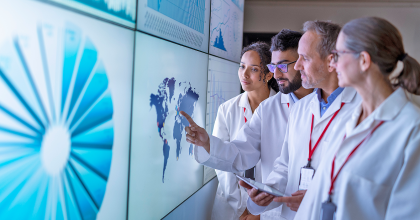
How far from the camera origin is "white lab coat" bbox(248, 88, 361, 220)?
1596 mm

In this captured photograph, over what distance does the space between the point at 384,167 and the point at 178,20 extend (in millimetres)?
1499

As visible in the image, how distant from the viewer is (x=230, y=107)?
2.65 metres

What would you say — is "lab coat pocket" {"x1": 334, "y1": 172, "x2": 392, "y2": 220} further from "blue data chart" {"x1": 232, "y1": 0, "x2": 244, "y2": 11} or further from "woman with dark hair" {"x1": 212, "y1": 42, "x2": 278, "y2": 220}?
"blue data chart" {"x1": 232, "y1": 0, "x2": 244, "y2": 11}

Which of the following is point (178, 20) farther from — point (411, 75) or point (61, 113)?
point (411, 75)

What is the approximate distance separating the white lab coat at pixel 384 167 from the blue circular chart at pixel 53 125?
103 centimetres

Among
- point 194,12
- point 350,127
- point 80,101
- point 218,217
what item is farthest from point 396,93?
point 218,217

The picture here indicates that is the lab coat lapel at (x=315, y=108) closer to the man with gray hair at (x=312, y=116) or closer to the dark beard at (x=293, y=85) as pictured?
the man with gray hair at (x=312, y=116)

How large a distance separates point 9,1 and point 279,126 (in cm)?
175

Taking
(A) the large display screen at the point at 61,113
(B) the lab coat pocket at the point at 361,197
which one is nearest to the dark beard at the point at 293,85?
(B) the lab coat pocket at the point at 361,197

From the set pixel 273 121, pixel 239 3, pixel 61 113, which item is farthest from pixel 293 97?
pixel 239 3

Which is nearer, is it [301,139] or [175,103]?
[301,139]

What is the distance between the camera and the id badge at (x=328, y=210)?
1.20 metres

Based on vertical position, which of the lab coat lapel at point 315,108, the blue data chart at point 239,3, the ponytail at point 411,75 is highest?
the blue data chart at point 239,3

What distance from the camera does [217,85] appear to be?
2916mm
